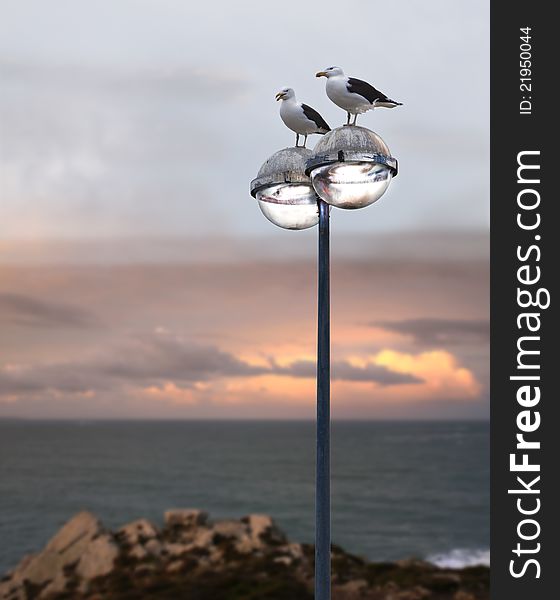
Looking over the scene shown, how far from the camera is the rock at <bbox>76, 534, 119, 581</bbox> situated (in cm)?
3106

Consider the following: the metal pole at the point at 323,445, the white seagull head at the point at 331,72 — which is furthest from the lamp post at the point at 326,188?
the white seagull head at the point at 331,72

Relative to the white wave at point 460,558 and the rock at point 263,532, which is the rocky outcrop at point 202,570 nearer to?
the rock at point 263,532

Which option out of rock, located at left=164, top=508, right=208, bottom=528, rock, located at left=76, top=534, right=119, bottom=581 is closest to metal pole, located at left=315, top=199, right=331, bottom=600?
rock, located at left=76, top=534, right=119, bottom=581

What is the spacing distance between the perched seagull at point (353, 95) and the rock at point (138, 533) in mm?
30446

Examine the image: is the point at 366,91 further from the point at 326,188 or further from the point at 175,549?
the point at 175,549

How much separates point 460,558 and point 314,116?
62.1 meters

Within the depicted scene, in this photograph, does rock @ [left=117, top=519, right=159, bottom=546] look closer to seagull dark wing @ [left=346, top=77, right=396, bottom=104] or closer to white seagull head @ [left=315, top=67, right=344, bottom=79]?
white seagull head @ [left=315, top=67, right=344, bottom=79]

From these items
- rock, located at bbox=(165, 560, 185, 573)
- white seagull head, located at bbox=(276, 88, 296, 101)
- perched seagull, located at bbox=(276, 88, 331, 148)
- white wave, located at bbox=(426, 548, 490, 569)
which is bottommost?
white wave, located at bbox=(426, 548, 490, 569)

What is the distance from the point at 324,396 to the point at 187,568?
25.4 meters

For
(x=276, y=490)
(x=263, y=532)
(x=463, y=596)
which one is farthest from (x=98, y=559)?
(x=276, y=490)

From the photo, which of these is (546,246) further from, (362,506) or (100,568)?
(362,506)

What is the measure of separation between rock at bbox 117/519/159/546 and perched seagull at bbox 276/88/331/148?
29899 mm

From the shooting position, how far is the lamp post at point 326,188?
544cm

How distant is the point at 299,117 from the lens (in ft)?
21.3
